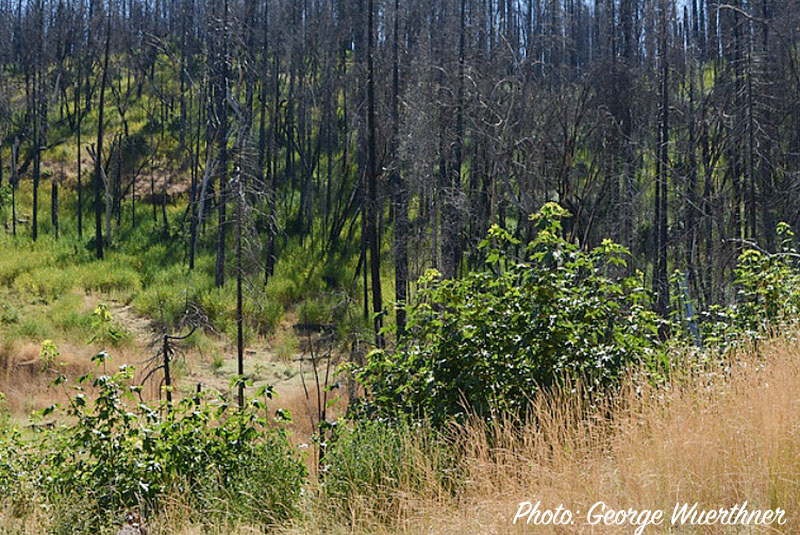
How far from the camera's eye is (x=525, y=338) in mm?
6301

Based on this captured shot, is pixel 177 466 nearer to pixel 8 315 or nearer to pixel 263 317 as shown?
pixel 8 315

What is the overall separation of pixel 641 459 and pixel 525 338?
1851 mm

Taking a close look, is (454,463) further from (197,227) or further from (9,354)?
(197,227)

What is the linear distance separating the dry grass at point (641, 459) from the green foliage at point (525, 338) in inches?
12.6

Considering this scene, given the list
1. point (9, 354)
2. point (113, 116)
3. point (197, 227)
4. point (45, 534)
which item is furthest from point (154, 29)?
point (45, 534)

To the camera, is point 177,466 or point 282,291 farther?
point 282,291

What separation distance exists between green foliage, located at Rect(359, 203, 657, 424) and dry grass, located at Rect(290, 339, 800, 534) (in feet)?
1.05

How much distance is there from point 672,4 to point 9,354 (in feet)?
66.7

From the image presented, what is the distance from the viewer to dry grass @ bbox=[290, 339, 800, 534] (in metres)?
4.11

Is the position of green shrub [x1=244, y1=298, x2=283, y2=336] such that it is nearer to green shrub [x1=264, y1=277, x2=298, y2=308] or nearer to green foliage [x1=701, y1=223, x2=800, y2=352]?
green shrub [x1=264, y1=277, x2=298, y2=308]

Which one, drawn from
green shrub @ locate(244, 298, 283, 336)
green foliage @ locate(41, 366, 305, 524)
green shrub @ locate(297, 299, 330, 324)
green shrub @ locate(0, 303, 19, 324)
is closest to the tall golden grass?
green foliage @ locate(41, 366, 305, 524)

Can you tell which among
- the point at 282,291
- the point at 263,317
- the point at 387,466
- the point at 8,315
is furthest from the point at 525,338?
the point at 282,291

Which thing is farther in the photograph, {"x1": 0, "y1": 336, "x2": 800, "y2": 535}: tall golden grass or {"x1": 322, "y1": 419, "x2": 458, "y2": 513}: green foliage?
{"x1": 322, "y1": 419, "x2": 458, "y2": 513}: green foliage

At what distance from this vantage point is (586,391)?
5.92 metres
